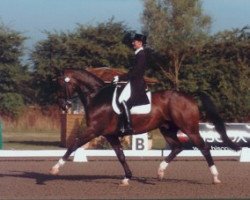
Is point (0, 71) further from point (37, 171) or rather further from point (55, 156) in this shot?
point (37, 171)

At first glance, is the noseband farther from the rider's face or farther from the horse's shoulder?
the rider's face

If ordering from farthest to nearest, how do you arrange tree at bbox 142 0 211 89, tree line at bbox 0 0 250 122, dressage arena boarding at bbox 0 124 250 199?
tree at bbox 142 0 211 89 < tree line at bbox 0 0 250 122 < dressage arena boarding at bbox 0 124 250 199

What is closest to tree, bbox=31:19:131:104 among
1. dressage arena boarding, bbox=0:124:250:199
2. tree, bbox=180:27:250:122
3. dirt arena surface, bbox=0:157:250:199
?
tree, bbox=180:27:250:122

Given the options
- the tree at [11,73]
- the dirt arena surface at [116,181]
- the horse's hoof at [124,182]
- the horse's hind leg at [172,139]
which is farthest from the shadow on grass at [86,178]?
the tree at [11,73]

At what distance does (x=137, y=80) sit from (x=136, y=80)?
0.02 metres

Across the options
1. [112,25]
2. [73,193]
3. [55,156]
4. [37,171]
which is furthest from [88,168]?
[112,25]

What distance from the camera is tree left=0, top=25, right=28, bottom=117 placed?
168ft

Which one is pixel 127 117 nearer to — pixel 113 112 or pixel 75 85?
pixel 113 112

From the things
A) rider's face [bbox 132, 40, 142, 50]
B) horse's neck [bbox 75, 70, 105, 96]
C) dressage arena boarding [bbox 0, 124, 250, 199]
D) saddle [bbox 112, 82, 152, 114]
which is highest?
rider's face [bbox 132, 40, 142, 50]

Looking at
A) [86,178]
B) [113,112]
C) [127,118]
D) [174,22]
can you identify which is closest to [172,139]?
[127,118]

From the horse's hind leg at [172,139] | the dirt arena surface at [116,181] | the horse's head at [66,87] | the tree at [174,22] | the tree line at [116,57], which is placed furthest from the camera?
the tree at [174,22]

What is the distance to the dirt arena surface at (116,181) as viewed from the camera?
46.7ft

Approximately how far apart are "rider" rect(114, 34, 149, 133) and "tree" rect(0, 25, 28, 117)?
35123 millimetres

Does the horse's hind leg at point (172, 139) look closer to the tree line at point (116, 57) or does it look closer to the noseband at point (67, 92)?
the noseband at point (67, 92)
